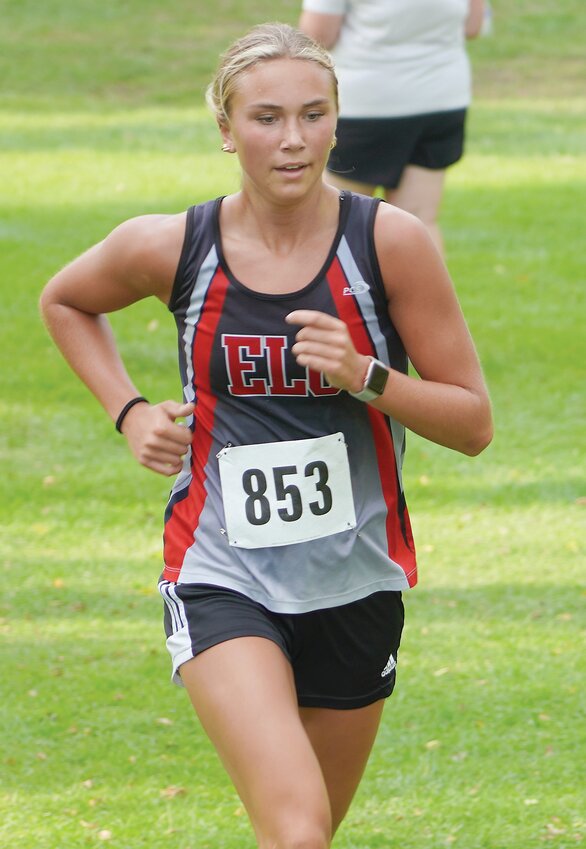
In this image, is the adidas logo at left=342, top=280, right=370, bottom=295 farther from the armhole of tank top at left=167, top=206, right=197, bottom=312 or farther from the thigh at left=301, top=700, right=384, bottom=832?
the thigh at left=301, top=700, right=384, bottom=832

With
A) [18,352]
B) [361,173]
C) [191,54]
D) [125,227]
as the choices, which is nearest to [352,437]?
[125,227]

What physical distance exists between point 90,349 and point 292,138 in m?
0.74

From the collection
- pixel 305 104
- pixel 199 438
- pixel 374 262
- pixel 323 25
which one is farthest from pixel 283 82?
pixel 323 25

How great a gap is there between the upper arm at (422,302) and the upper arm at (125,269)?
0.42 metres

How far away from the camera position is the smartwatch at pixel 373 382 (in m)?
2.85

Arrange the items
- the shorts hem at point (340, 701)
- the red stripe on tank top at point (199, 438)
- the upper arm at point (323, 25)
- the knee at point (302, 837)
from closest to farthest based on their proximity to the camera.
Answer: the knee at point (302, 837), the red stripe on tank top at point (199, 438), the shorts hem at point (340, 701), the upper arm at point (323, 25)

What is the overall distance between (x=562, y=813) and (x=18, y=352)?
5.32 m

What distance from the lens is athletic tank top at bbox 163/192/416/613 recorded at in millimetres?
3031

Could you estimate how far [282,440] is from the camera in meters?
3.10

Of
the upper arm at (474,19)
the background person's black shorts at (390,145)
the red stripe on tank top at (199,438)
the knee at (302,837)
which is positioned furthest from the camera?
the upper arm at (474,19)

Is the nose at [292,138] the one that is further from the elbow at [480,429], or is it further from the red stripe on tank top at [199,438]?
the elbow at [480,429]

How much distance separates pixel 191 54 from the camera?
2273 centimetres

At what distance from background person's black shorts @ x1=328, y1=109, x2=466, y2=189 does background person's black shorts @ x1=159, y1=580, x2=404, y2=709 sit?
4110 mm

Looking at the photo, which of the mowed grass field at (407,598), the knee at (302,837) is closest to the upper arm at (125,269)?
the knee at (302,837)
